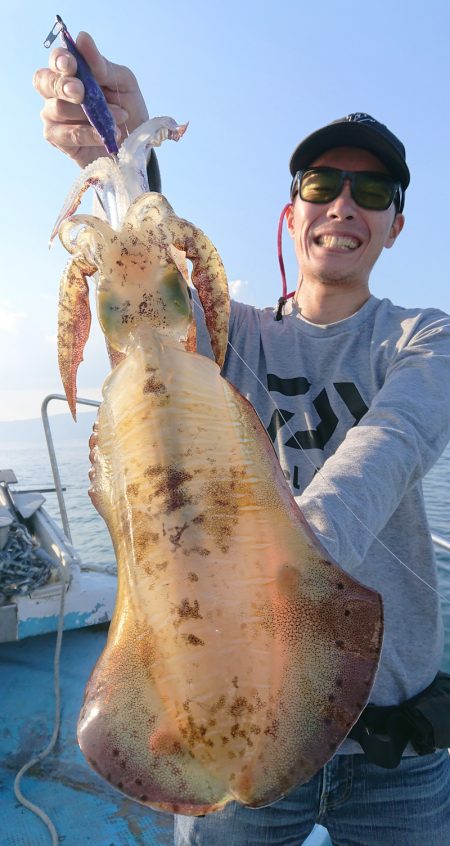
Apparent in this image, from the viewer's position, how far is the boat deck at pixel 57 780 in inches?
127

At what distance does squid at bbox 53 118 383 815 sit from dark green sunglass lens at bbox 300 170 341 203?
1.81 meters

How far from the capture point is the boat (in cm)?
326

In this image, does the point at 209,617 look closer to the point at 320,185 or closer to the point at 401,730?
the point at 401,730

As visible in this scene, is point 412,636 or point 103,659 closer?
point 103,659

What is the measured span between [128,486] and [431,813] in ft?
6.57

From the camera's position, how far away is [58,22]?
1.75 m

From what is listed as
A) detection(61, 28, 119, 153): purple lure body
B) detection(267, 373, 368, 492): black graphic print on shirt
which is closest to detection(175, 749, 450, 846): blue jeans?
detection(267, 373, 368, 492): black graphic print on shirt

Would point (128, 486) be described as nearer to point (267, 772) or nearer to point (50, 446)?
point (267, 772)

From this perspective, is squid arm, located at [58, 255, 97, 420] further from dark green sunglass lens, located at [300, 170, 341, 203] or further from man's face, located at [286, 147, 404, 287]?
dark green sunglass lens, located at [300, 170, 341, 203]

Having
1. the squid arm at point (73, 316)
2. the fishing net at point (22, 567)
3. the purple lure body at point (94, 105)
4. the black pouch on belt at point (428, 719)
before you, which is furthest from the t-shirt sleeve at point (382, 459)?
the fishing net at point (22, 567)

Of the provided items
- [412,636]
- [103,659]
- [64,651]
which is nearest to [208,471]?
[103,659]

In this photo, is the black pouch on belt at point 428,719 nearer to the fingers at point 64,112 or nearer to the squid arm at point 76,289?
the squid arm at point 76,289

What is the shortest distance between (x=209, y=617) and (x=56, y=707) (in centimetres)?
383

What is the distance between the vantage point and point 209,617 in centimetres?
92
